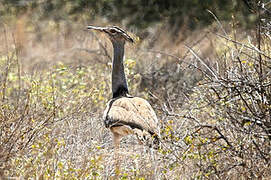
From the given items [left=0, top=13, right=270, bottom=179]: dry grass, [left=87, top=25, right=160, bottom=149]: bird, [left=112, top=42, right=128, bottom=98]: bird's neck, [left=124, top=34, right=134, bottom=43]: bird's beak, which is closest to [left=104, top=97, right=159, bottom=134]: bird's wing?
[left=87, top=25, right=160, bottom=149]: bird

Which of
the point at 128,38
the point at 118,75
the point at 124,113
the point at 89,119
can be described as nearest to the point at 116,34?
the point at 128,38

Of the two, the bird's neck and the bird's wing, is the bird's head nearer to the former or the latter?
the bird's neck

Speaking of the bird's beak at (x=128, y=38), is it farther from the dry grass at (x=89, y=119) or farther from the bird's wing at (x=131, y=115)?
the bird's wing at (x=131, y=115)

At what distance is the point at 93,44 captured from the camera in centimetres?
1113

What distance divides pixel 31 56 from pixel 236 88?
367 inches

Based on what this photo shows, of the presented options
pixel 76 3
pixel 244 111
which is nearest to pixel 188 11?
pixel 76 3

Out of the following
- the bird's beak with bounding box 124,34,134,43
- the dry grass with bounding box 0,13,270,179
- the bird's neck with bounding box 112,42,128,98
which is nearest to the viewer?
the dry grass with bounding box 0,13,270,179

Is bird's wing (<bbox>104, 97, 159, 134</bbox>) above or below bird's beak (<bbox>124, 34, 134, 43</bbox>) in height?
below

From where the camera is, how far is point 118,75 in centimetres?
594

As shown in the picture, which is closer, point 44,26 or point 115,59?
point 115,59

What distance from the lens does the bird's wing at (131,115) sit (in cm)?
496

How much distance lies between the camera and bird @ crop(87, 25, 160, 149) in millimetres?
4875

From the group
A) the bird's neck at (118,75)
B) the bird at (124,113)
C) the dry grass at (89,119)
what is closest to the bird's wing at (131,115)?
the bird at (124,113)

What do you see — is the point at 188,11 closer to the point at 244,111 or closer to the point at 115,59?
the point at 115,59
